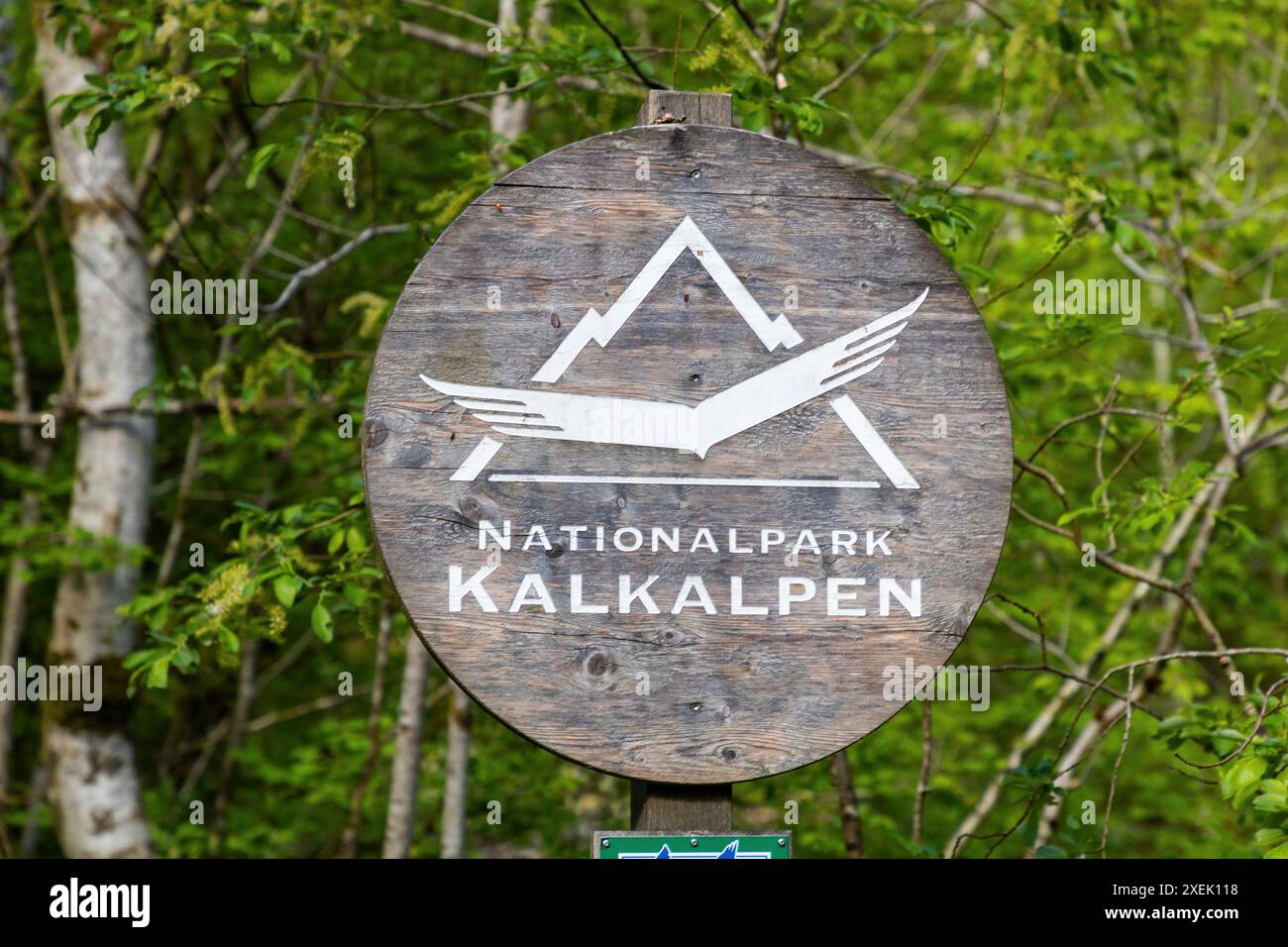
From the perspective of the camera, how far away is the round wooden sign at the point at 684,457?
2137mm

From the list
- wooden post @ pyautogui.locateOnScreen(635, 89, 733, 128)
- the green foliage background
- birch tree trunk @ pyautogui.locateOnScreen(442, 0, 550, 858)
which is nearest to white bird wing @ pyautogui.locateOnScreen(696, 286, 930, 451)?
wooden post @ pyautogui.locateOnScreen(635, 89, 733, 128)

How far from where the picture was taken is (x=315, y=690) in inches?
343

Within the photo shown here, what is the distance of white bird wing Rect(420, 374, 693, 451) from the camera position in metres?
2.16

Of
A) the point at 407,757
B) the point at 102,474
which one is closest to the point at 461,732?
the point at 407,757

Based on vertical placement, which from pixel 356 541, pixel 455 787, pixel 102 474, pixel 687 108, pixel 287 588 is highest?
pixel 687 108

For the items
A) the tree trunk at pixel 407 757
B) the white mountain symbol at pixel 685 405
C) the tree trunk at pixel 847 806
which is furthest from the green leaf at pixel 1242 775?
the tree trunk at pixel 407 757

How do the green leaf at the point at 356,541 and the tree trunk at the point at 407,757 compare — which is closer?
the green leaf at the point at 356,541

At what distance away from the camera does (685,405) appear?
87.0 inches

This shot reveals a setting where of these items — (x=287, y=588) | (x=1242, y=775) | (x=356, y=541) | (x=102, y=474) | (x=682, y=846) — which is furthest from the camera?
(x=102, y=474)

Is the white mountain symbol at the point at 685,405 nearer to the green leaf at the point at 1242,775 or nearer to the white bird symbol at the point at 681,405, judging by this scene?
the white bird symbol at the point at 681,405

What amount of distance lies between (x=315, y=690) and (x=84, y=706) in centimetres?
394

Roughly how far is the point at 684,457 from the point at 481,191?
6.47 feet

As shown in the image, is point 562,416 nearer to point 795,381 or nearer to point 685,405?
point 685,405
